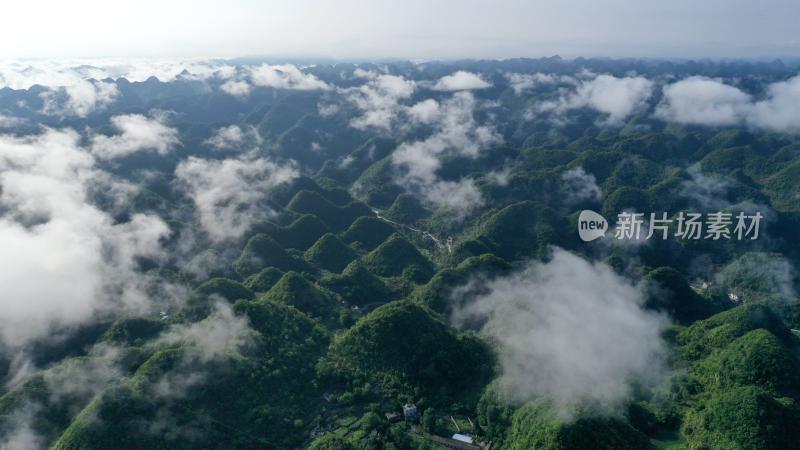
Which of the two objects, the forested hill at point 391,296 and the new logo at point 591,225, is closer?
the forested hill at point 391,296

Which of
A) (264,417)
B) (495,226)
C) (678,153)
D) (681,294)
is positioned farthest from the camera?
(678,153)

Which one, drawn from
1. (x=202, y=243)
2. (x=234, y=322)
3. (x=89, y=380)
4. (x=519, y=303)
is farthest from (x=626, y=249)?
(x=89, y=380)

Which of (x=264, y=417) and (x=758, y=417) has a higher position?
(x=758, y=417)

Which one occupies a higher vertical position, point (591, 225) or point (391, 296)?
point (591, 225)

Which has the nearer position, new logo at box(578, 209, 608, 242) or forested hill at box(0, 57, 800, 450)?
forested hill at box(0, 57, 800, 450)

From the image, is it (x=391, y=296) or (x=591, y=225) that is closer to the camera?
(x=391, y=296)

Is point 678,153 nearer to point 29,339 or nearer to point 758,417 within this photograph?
point 758,417

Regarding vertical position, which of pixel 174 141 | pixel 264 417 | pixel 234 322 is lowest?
pixel 264 417

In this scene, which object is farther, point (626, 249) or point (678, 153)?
point (678, 153)
